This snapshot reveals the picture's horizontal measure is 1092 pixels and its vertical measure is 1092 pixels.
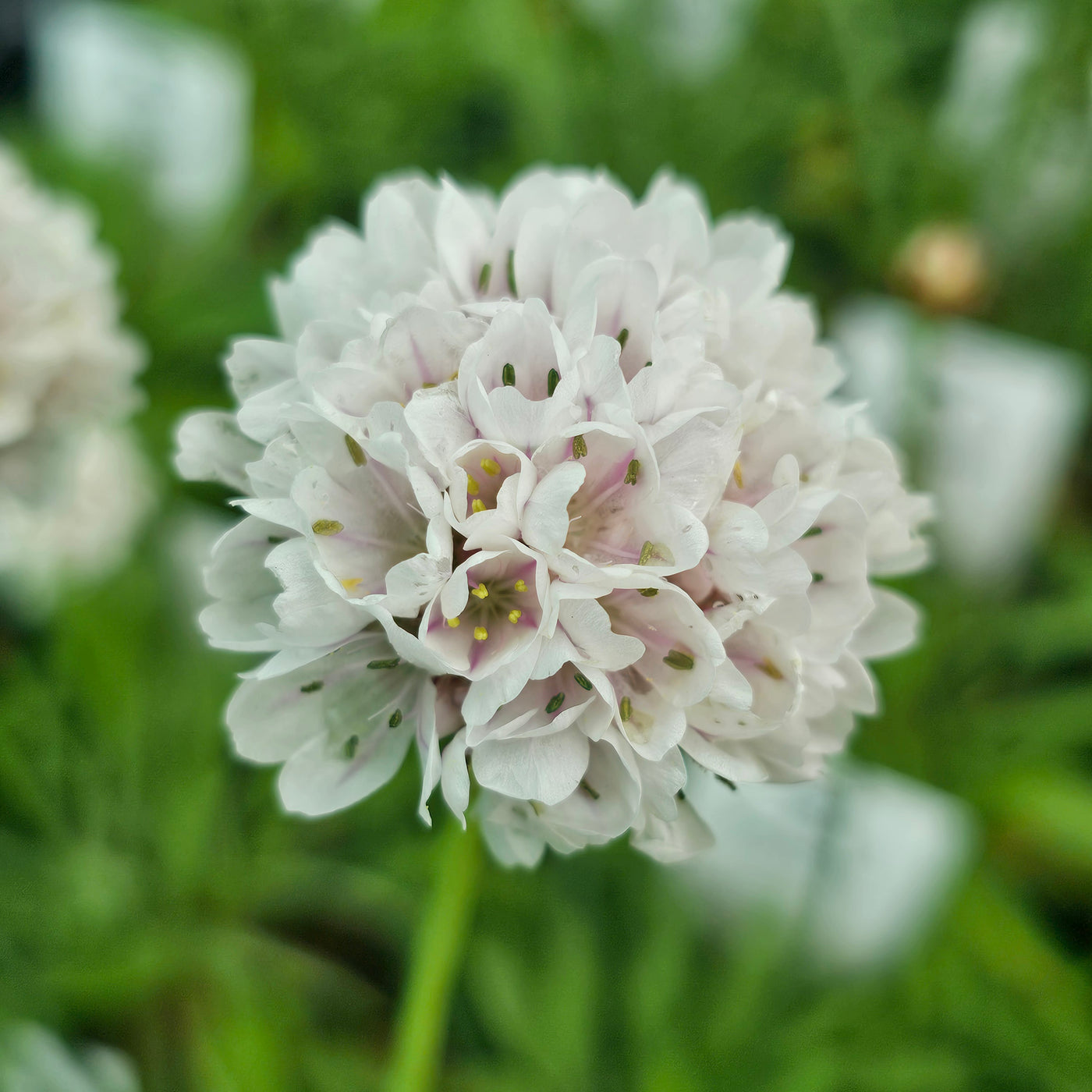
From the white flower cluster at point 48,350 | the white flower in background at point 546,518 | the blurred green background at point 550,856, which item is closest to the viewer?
the white flower in background at point 546,518

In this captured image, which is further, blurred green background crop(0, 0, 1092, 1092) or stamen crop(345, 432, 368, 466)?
blurred green background crop(0, 0, 1092, 1092)

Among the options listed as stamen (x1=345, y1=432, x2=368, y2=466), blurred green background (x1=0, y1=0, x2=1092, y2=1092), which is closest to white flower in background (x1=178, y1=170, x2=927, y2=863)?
stamen (x1=345, y1=432, x2=368, y2=466)

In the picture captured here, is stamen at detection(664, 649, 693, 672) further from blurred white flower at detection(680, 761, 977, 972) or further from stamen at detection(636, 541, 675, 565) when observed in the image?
blurred white flower at detection(680, 761, 977, 972)

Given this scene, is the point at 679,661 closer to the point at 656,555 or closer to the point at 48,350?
the point at 656,555

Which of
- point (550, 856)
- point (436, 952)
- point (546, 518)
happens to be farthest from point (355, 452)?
point (550, 856)

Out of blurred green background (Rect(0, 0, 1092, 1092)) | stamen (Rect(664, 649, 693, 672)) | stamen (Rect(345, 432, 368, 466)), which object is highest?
stamen (Rect(345, 432, 368, 466))

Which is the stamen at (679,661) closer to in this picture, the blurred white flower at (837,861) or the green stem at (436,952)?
the green stem at (436,952)

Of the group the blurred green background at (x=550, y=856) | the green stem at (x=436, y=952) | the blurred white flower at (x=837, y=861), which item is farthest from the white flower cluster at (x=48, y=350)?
the blurred white flower at (x=837, y=861)
